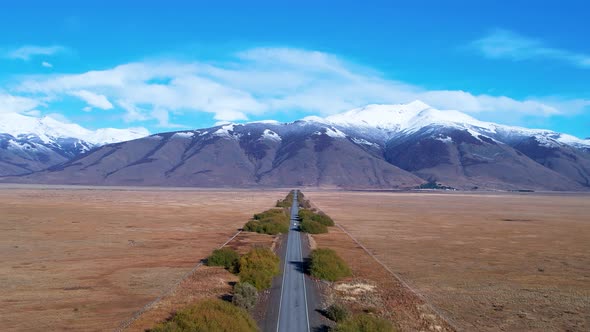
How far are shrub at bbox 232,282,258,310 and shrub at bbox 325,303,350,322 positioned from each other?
468 cm

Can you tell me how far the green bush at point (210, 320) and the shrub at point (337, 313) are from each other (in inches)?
197

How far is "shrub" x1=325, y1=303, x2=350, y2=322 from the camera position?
28.0 metres

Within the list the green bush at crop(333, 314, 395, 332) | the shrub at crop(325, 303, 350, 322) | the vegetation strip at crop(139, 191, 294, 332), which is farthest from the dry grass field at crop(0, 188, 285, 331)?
the green bush at crop(333, 314, 395, 332)

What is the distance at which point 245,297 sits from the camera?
3083 centimetres

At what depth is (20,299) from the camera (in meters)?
32.9

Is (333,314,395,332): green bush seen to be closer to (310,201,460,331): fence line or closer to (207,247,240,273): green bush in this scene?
(310,201,460,331): fence line

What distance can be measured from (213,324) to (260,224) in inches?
2032

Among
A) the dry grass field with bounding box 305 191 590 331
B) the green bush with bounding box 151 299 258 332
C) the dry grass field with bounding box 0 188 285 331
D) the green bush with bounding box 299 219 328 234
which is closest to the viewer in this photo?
the green bush with bounding box 151 299 258 332

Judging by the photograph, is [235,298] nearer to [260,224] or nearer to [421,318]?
[421,318]

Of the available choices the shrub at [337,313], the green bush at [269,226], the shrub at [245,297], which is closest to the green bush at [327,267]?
the shrub at [245,297]

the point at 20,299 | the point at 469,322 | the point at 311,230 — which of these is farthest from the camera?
the point at 311,230

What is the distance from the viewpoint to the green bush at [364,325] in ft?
79.8

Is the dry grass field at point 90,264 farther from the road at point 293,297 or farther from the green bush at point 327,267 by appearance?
the green bush at point 327,267

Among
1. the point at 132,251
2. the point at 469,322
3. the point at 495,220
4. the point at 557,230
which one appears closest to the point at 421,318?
the point at 469,322
